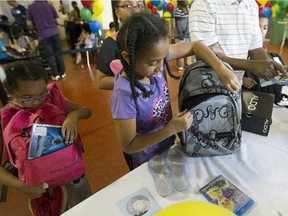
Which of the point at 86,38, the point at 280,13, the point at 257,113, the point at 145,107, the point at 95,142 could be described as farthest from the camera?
the point at 86,38

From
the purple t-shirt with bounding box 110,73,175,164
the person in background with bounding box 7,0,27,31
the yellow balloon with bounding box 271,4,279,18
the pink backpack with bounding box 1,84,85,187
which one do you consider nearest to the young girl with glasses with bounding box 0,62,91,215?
the pink backpack with bounding box 1,84,85,187

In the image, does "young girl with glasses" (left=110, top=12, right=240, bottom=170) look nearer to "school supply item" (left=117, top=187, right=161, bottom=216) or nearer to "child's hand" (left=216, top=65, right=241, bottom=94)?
"child's hand" (left=216, top=65, right=241, bottom=94)

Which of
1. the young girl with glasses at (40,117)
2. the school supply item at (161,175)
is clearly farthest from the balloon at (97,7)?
the school supply item at (161,175)

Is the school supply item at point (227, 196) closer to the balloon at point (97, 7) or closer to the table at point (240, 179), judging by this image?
the table at point (240, 179)

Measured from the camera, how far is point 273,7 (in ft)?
12.3

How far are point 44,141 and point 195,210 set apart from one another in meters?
0.50

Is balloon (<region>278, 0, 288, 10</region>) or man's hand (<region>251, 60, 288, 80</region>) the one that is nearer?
man's hand (<region>251, 60, 288, 80</region>)

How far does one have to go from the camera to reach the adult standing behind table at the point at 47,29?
352 centimetres

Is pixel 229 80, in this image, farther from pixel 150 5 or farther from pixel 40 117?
pixel 150 5

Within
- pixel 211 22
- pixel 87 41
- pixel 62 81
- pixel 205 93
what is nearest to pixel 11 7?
pixel 87 41

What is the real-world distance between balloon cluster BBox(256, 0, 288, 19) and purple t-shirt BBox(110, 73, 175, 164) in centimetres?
345

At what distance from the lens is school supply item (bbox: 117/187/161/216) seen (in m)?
0.62

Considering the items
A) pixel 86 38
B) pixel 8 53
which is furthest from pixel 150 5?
pixel 8 53

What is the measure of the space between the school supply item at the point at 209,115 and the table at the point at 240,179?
5 centimetres
